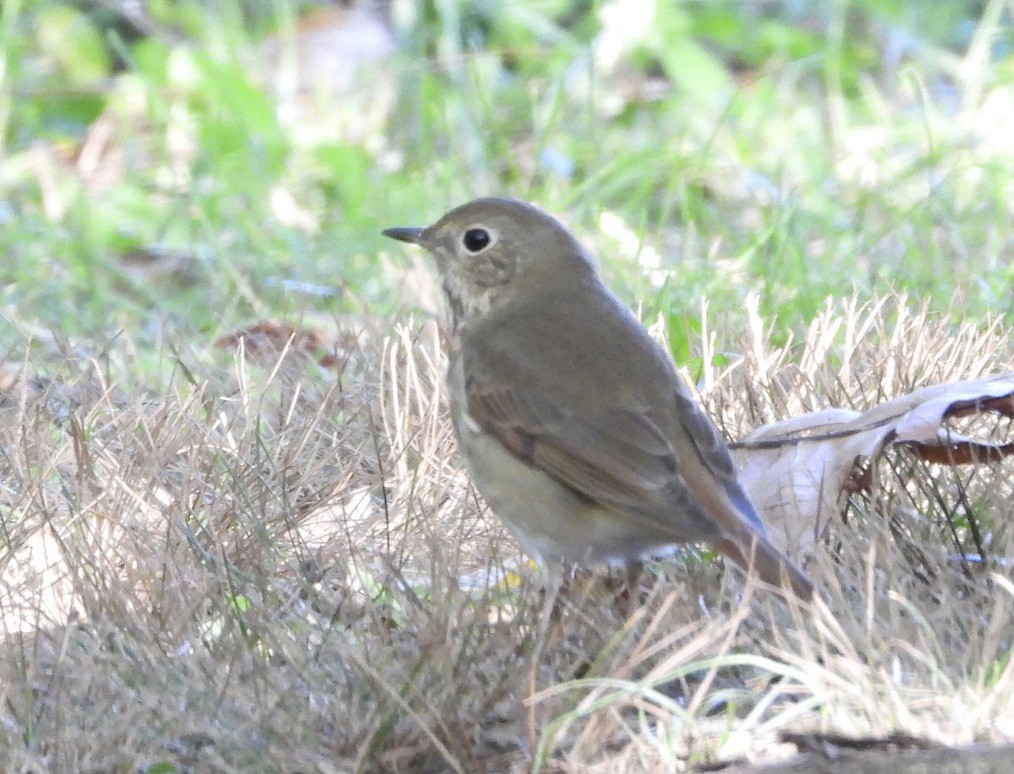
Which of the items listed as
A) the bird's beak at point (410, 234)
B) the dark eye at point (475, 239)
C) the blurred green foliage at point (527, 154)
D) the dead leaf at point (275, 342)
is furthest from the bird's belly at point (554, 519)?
the dead leaf at point (275, 342)

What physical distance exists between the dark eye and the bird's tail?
107 centimetres

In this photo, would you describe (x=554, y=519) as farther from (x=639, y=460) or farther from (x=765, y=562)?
(x=765, y=562)

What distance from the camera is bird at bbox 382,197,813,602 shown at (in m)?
3.06

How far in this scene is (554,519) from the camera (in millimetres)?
3230

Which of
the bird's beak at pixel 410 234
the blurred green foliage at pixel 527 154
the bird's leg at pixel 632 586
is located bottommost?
the bird's leg at pixel 632 586

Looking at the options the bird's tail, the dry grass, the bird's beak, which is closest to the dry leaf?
Answer: the dry grass

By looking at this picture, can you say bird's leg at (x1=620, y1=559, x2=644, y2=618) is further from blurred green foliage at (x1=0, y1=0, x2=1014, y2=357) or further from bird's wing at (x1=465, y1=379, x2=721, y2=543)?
blurred green foliage at (x1=0, y1=0, x2=1014, y2=357)

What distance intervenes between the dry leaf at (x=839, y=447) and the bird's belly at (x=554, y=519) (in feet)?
1.04

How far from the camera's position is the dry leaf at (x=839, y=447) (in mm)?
3209

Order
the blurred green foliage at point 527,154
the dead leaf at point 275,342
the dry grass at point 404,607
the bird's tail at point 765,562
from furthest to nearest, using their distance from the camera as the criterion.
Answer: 1. the blurred green foliage at point 527,154
2. the dead leaf at point 275,342
3. the bird's tail at point 765,562
4. the dry grass at point 404,607

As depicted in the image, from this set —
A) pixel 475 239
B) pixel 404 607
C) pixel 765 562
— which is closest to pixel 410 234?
pixel 475 239

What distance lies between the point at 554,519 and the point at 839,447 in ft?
1.94

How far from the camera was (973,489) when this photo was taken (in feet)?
11.3

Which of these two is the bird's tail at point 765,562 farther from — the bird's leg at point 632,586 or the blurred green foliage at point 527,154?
the blurred green foliage at point 527,154
